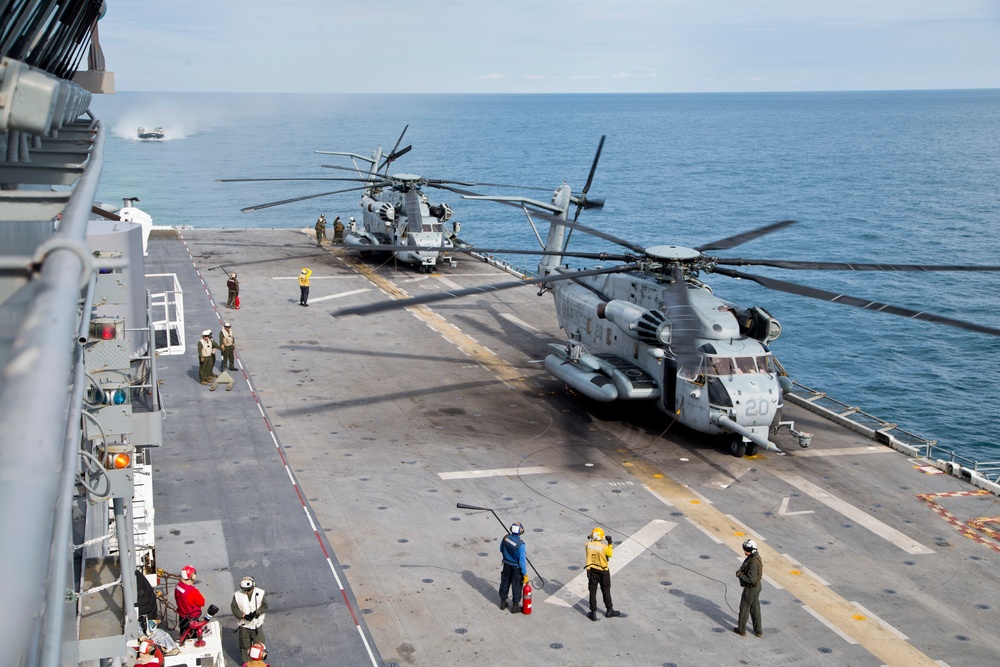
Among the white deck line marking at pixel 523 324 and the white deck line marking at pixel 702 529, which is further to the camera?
the white deck line marking at pixel 523 324

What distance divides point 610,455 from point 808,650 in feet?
25.5

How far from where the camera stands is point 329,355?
28.0 meters

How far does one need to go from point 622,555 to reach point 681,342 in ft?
13.3

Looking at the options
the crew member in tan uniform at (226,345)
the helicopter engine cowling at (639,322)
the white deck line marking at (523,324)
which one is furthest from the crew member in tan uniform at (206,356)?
the white deck line marking at (523,324)

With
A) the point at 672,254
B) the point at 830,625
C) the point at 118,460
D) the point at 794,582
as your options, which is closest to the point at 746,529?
the point at 794,582

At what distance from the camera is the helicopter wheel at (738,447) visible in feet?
67.9

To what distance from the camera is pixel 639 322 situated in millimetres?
21500

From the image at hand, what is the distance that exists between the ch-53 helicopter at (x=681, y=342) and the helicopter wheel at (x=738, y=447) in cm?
2

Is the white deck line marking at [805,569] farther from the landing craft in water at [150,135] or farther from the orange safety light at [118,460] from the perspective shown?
the landing craft in water at [150,135]

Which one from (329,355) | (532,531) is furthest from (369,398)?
(532,531)

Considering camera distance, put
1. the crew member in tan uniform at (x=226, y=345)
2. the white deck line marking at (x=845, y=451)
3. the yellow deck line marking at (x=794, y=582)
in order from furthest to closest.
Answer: the crew member in tan uniform at (x=226, y=345)
the white deck line marking at (x=845, y=451)
the yellow deck line marking at (x=794, y=582)

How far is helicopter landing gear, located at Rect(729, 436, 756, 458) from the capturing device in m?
20.7

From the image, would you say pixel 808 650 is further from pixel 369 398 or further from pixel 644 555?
pixel 369 398

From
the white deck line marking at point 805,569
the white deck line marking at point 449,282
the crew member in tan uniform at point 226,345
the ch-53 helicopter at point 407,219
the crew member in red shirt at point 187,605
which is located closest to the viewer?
the crew member in red shirt at point 187,605
